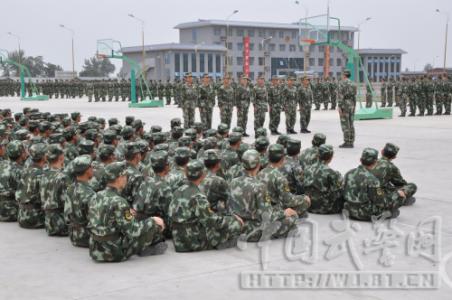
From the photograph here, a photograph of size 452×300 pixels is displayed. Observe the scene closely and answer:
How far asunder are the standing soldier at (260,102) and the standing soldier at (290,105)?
702 millimetres

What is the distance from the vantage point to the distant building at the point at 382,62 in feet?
273

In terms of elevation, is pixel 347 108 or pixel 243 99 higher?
pixel 243 99

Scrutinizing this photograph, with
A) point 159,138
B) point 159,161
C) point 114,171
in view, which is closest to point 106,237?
point 114,171

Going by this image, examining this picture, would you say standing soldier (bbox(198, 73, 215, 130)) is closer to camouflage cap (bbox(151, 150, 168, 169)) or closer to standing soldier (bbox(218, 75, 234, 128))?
standing soldier (bbox(218, 75, 234, 128))

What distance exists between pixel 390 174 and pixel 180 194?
3.08 meters

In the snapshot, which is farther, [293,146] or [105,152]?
[293,146]

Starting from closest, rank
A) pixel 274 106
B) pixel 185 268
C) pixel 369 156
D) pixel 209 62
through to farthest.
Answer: pixel 185 268 < pixel 369 156 < pixel 274 106 < pixel 209 62

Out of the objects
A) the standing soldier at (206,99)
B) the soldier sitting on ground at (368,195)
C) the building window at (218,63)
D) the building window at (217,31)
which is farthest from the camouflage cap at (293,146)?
the building window at (217,31)

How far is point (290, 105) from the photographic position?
1616 cm

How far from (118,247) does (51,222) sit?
142 cm

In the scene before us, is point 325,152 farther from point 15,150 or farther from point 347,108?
point 347,108

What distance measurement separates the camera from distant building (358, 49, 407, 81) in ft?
273

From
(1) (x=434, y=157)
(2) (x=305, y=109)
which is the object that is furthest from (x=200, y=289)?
(2) (x=305, y=109)

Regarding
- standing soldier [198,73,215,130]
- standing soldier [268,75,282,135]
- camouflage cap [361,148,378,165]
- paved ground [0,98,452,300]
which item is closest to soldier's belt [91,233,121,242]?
paved ground [0,98,452,300]
